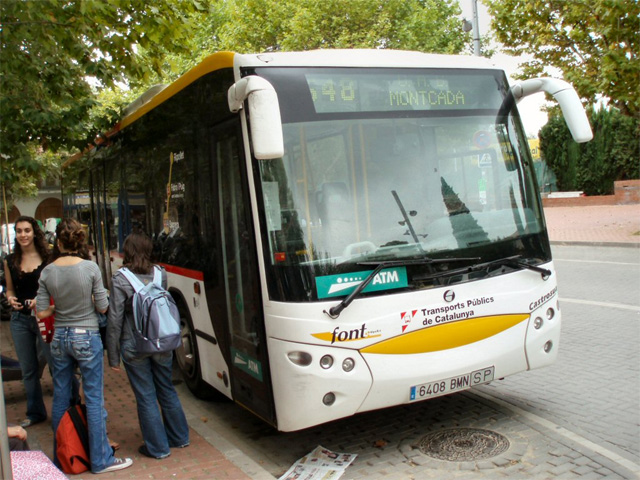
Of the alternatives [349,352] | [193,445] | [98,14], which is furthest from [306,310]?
[98,14]

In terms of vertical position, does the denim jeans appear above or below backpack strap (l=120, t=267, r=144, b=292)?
below

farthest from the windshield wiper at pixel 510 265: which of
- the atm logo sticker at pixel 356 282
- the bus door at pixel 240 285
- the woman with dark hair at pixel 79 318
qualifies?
the woman with dark hair at pixel 79 318

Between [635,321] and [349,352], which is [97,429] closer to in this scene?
[349,352]

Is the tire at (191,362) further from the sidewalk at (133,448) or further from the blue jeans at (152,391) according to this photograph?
the blue jeans at (152,391)

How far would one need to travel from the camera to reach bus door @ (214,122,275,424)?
15.7ft

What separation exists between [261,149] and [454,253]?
1693 mm

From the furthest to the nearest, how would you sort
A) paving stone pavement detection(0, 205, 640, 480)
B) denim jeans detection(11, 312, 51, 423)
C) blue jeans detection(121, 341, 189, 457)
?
denim jeans detection(11, 312, 51, 423)
blue jeans detection(121, 341, 189, 457)
paving stone pavement detection(0, 205, 640, 480)

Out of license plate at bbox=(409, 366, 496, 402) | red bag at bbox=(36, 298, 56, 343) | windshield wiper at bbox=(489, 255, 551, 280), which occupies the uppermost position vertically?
windshield wiper at bbox=(489, 255, 551, 280)

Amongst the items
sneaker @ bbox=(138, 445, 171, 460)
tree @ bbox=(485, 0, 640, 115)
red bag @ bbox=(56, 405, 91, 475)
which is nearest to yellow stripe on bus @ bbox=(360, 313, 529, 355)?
sneaker @ bbox=(138, 445, 171, 460)

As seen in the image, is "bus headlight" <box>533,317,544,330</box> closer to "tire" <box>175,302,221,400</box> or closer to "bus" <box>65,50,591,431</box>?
"bus" <box>65,50,591,431</box>

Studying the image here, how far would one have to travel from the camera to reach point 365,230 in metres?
4.74

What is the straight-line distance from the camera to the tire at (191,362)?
640 centimetres

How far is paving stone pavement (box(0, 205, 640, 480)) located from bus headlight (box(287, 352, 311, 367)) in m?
0.85

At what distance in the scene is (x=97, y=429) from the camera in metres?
4.81
